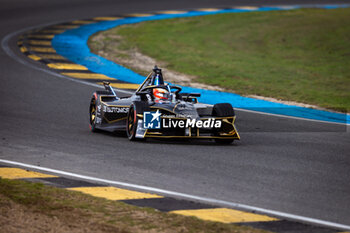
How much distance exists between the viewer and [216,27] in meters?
26.7

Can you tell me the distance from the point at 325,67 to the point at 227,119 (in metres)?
10.3

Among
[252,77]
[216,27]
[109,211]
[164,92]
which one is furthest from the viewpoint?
[216,27]

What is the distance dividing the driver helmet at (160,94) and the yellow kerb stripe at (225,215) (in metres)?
4.62

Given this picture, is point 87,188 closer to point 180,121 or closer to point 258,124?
point 180,121

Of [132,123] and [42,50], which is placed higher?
[42,50]

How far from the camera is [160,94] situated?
11.1 m

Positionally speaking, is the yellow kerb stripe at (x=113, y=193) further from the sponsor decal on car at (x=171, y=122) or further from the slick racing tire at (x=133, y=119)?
the slick racing tire at (x=133, y=119)

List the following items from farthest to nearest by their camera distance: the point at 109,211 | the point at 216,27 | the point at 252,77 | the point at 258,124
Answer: the point at 216,27, the point at 252,77, the point at 258,124, the point at 109,211

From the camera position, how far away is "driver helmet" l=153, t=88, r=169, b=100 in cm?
1105

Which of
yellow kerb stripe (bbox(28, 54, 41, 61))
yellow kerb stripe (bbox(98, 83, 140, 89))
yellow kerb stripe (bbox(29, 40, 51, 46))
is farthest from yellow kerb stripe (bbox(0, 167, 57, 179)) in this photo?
yellow kerb stripe (bbox(29, 40, 51, 46))

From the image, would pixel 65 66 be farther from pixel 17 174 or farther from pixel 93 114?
pixel 17 174

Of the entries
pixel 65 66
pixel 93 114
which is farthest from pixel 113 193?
pixel 65 66

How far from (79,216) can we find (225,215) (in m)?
1.43

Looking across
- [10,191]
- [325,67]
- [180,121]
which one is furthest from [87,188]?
[325,67]
